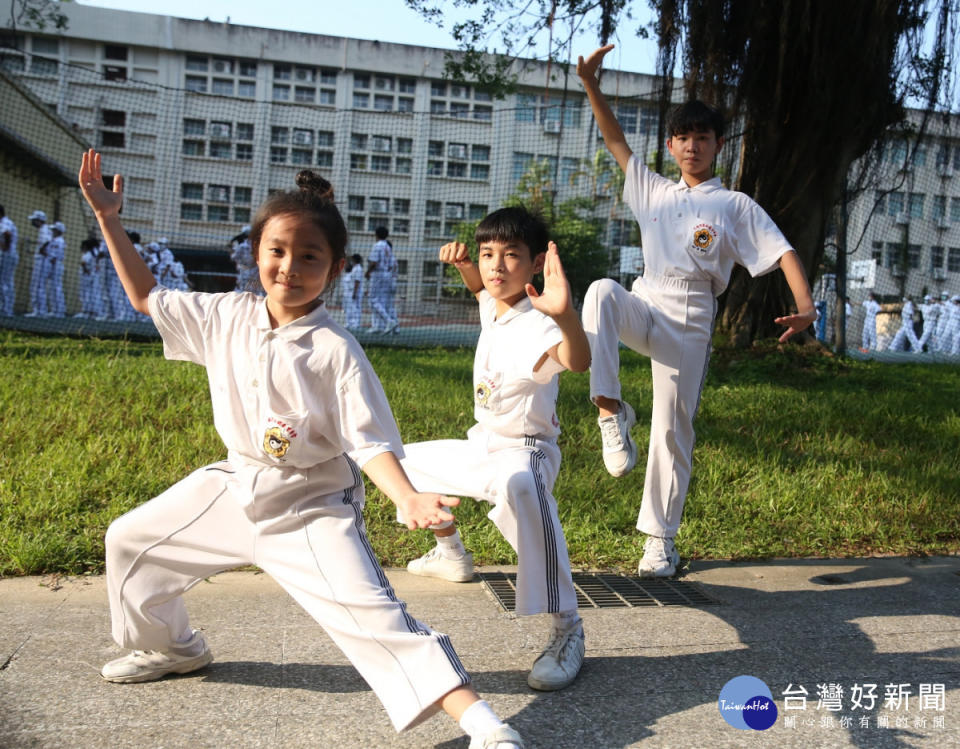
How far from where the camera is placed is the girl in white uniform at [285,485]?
2254 mm

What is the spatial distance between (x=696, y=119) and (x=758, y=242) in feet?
2.20

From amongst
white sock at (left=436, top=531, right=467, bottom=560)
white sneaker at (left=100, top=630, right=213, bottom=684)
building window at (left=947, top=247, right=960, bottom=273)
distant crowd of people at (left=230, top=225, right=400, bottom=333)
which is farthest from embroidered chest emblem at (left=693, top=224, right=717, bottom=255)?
building window at (left=947, top=247, right=960, bottom=273)

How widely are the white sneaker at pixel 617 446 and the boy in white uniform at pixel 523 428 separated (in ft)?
1.95

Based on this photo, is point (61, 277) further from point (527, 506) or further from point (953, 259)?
point (953, 259)

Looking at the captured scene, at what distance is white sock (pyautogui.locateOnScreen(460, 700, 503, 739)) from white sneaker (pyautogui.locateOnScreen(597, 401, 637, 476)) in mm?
1883

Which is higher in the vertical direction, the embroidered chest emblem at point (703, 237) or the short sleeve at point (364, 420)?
the embroidered chest emblem at point (703, 237)

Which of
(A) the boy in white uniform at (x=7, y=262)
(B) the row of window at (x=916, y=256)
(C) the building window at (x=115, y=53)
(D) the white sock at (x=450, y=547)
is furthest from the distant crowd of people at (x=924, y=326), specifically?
(C) the building window at (x=115, y=53)

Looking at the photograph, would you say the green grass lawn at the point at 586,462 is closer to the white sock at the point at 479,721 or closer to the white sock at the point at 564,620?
the white sock at the point at 564,620

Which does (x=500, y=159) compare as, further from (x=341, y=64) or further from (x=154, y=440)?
(x=341, y=64)

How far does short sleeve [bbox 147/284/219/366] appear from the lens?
8.73ft

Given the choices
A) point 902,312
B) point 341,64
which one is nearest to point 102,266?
point 902,312

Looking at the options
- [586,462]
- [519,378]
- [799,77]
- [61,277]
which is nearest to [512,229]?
[519,378]

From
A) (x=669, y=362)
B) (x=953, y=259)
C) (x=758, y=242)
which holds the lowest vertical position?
(x=669, y=362)

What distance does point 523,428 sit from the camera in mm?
3326
